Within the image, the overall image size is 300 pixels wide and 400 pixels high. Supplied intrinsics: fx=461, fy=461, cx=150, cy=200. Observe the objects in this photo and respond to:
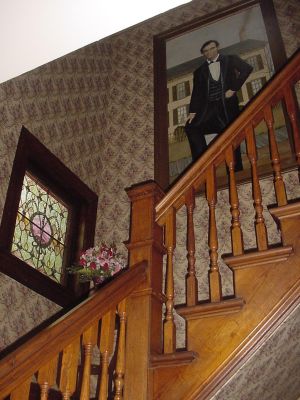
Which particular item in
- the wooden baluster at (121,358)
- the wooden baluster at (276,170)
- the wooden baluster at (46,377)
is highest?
the wooden baluster at (276,170)

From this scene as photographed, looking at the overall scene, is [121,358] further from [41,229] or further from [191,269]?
[41,229]

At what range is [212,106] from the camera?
4.43 meters

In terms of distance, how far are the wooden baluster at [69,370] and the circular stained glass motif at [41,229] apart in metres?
2.01

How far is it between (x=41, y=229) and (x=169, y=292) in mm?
1769

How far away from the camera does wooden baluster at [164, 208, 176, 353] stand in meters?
2.21

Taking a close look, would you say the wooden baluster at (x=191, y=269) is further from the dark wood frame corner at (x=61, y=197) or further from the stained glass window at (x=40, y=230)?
the stained glass window at (x=40, y=230)

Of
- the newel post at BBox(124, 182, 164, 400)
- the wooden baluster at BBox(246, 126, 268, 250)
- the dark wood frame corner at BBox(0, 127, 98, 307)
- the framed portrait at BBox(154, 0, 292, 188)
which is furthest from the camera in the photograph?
the framed portrait at BBox(154, 0, 292, 188)

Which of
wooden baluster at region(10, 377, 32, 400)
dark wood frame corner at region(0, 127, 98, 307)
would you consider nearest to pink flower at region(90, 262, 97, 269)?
dark wood frame corner at region(0, 127, 98, 307)

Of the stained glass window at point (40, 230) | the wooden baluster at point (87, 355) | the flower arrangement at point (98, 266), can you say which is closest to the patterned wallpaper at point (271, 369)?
the wooden baluster at point (87, 355)

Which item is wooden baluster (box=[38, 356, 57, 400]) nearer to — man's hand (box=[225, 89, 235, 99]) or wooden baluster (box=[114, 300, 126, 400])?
wooden baluster (box=[114, 300, 126, 400])

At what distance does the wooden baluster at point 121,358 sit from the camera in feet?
6.38

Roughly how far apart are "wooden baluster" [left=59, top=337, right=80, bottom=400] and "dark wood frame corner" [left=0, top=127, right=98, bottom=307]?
4.89 ft

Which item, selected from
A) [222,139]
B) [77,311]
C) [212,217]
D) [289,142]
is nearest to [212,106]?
[289,142]

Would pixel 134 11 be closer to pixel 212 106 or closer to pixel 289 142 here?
pixel 289 142
